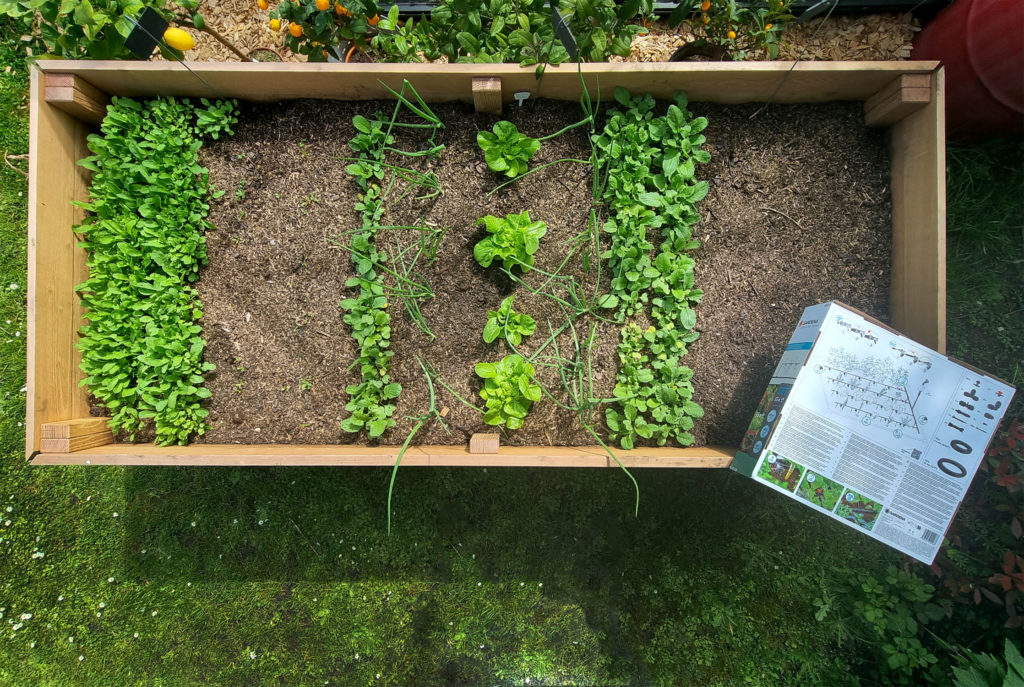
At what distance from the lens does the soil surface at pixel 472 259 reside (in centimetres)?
173

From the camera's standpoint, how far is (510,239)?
163 cm

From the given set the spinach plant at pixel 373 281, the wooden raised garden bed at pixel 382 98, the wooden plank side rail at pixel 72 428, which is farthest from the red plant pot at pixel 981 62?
the wooden plank side rail at pixel 72 428

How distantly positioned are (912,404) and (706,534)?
0.85m

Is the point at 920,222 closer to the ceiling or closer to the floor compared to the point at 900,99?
closer to the floor

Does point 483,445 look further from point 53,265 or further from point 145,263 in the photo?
point 53,265

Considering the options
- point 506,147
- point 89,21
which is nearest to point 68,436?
point 89,21

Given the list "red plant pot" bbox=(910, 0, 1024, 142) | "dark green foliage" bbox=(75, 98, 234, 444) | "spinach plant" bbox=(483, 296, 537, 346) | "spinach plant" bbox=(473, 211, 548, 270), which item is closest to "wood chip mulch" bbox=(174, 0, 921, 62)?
"red plant pot" bbox=(910, 0, 1024, 142)

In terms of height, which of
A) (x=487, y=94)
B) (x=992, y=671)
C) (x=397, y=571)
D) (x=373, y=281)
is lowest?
(x=397, y=571)

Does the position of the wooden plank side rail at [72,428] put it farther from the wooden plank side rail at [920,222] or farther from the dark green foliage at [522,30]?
the wooden plank side rail at [920,222]

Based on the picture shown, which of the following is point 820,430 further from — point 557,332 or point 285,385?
point 285,385

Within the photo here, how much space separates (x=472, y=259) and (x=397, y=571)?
1214 mm

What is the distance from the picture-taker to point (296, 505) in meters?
2.04

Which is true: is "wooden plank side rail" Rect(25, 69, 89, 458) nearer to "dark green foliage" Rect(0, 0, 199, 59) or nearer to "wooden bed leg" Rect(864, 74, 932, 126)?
"dark green foliage" Rect(0, 0, 199, 59)

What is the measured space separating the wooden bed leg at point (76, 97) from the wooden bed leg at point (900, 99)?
239cm
